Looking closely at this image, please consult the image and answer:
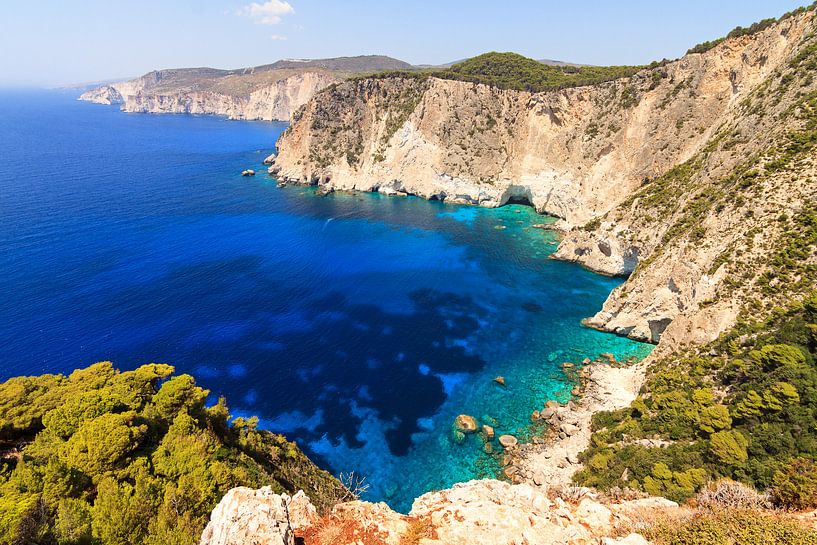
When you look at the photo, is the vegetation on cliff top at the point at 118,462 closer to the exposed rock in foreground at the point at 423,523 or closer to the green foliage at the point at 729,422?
the exposed rock in foreground at the point at 423,523

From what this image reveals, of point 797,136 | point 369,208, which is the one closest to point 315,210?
point 369,208

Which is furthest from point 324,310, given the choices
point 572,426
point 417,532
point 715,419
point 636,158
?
point 636,158

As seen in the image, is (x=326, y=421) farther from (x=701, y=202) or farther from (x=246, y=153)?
(x=246, y=153)

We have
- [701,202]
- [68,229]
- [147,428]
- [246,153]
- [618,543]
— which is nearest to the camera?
[618,543]

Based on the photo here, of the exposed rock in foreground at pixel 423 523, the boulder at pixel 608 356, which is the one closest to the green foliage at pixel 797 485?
the exposed rock in foreground at pixel 423 523

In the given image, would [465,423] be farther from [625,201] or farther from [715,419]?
[625,201]
